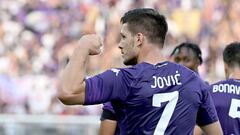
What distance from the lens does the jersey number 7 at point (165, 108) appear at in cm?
450

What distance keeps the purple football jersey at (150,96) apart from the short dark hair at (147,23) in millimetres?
193

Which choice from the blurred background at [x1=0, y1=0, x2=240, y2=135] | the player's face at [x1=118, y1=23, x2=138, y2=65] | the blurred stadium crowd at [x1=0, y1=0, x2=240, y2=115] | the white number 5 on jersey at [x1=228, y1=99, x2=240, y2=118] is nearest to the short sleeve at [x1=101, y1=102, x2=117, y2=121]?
the white number 5 on jersey at [x1=228, y1=99, x2=240, y2=118]

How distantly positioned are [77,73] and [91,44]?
21cm

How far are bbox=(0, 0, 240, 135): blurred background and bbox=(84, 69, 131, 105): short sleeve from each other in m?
7.63

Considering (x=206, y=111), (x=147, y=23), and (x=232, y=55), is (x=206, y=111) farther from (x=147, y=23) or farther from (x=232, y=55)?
(x=232, y=55)

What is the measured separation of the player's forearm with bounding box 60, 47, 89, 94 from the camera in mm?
4227

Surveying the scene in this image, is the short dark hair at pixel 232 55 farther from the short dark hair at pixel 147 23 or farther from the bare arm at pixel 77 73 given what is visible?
the bare arm at pixel 77 73

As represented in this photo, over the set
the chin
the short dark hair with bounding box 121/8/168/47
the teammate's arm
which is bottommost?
the teammate's arm

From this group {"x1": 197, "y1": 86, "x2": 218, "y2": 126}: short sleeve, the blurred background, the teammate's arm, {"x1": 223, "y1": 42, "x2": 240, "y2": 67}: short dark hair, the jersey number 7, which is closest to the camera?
the jersey number 7

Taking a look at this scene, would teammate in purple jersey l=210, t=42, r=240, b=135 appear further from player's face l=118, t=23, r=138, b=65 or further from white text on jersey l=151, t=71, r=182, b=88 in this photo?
player's face l=118, t=23, r=138, b=65

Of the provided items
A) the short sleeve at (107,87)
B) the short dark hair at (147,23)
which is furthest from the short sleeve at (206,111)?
the short sleeve at (107,87)

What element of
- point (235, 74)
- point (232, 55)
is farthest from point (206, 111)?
point (232, 55)

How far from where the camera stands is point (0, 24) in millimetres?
13328

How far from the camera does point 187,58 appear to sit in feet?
23.6
